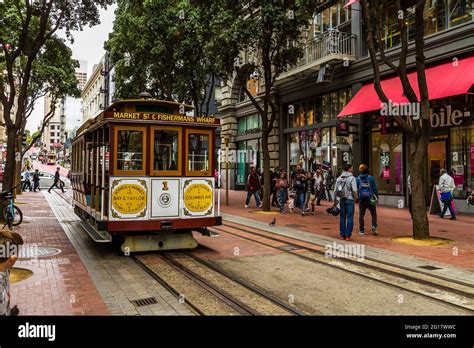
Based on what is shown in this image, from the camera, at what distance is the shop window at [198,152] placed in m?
9.51

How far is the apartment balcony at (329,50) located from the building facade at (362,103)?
5cm

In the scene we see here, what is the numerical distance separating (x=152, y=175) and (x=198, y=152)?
122 cm

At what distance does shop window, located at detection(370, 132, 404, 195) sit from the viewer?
1942 centimetres

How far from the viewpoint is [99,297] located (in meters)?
6.04

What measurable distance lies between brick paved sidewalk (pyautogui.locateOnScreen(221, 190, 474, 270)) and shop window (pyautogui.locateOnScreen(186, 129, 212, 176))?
170 inches

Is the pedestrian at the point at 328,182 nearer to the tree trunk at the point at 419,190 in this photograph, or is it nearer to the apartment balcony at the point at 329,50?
the apartment balcony at the point at 329,50

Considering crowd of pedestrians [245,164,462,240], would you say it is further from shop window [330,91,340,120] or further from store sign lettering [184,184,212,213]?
store sign lettering [184,184,212,213]

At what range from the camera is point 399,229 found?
42.5ft

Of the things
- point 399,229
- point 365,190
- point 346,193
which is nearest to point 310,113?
point 399,229

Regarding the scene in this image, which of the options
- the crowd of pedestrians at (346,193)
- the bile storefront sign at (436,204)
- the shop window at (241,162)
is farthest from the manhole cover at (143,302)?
the shop window at (241,162)

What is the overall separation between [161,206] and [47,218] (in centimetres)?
880

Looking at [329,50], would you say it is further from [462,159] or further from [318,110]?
[462,159]
